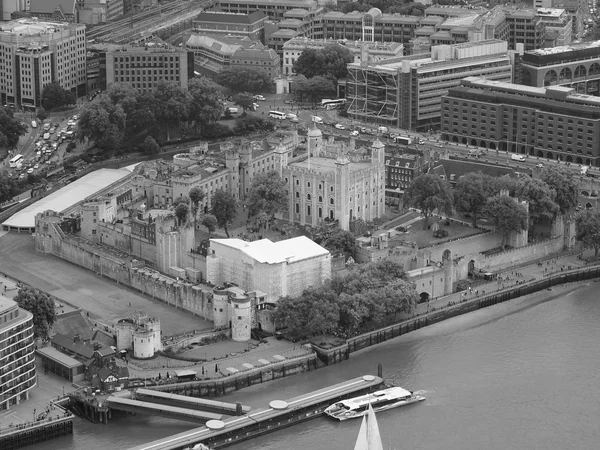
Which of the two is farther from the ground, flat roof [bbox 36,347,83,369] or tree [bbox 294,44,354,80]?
tree [bbox 294,44,354,80]

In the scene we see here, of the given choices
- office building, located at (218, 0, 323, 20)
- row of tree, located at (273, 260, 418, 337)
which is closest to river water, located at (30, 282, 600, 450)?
row of tree, located at (273, 260, 418, 337)

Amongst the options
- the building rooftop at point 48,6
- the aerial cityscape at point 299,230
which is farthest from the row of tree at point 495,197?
the building rooftop at point 48,6

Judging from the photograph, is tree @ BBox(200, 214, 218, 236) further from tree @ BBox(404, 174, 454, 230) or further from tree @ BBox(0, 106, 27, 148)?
tree @ BBox(0, 106, 27, 148)

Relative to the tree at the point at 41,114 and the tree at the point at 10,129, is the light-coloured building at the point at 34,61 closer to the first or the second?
the tree at the point at 41,114

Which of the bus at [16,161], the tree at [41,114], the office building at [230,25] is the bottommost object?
the bus at [16,161]

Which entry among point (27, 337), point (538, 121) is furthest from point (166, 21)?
point (27, 337)
